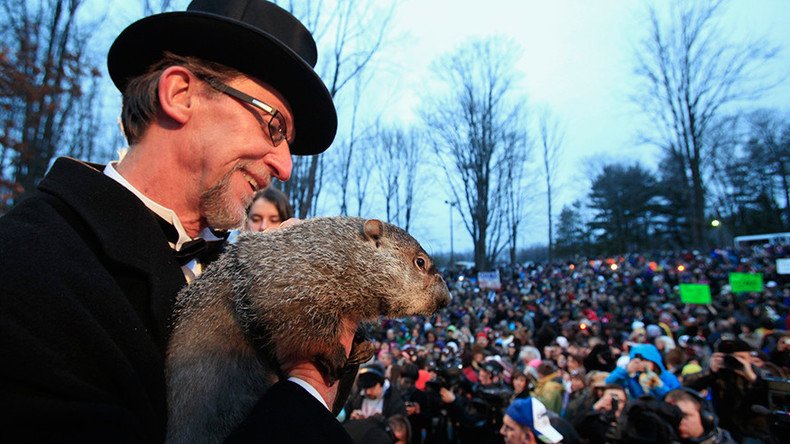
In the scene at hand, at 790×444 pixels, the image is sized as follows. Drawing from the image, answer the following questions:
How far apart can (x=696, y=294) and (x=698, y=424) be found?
49.4ft

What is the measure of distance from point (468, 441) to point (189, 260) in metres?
6.53

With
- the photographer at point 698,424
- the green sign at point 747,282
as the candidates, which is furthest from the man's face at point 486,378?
the green sign at point 747,282

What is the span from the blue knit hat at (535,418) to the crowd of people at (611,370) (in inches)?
0.8

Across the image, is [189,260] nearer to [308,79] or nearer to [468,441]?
[308,79]

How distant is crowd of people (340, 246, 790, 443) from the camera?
5.21 meters

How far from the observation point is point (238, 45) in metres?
1.84

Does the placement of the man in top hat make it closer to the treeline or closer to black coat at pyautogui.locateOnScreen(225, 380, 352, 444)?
black coat at pyautogui.locateOnScreen(225, 380, 352, 444)

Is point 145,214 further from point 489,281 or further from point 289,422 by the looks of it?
point 489,281

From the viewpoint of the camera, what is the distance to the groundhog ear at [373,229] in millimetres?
2316

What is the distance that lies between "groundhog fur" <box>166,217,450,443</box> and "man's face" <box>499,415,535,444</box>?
4078 mm

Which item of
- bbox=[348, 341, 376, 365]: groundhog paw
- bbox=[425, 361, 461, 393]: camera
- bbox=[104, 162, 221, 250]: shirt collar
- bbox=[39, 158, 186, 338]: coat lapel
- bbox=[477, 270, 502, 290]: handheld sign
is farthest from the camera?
bbox=[477, 270, 502, 290]: handheld sign

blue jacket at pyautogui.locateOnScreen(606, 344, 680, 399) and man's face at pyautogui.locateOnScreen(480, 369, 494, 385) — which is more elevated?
blue jacket at pyautogui.locateOnScreen(606, 344, 680, 399)

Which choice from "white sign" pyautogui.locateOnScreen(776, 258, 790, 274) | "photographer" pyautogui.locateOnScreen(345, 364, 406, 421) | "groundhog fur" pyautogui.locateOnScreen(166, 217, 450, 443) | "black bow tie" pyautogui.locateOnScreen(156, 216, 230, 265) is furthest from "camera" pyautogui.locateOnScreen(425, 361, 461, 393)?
"white sign" pyautogui.locateOnScreen(776, 258, 790, 274)

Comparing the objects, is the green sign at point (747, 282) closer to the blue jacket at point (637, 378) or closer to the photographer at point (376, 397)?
the blue jacket at point (637, 378)
